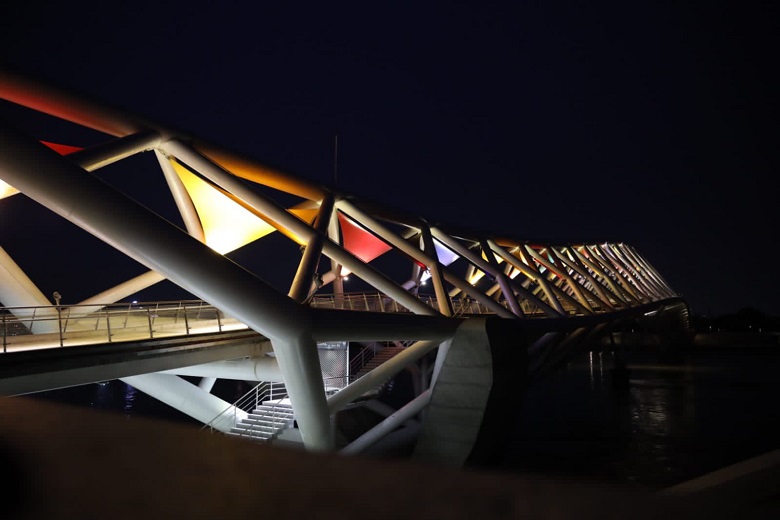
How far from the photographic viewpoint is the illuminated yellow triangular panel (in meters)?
15.1

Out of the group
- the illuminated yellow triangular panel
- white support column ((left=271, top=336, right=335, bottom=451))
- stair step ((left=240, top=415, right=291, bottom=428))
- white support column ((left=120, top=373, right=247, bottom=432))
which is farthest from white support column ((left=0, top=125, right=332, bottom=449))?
white support column ((left=120, top=373, right=247, bottom=432))

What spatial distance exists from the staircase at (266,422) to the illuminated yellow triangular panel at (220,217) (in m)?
4.79

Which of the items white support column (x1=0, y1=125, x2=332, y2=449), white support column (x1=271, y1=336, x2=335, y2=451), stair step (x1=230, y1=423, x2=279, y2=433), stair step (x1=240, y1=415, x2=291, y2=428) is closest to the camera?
white support column (x1=0, y1=125, x2=332, y2=449)

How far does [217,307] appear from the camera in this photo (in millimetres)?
8797

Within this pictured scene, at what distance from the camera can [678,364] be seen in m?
68.7

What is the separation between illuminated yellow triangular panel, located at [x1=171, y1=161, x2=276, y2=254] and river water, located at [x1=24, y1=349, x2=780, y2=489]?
600 centimetres

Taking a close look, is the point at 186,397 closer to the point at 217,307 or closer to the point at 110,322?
the point at 110,322

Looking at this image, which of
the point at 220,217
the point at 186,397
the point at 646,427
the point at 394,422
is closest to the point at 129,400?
the point at 186,397

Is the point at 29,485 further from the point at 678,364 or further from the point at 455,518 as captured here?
the point at 678,364

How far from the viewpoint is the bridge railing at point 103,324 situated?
436 inches

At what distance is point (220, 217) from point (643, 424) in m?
22.9

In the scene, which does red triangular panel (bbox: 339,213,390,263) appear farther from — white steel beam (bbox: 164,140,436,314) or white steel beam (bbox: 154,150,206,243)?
white steel beam (bbox: 164,140,436,314)

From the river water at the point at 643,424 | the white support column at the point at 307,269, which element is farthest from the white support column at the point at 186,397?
the white support column at the point at 307,269

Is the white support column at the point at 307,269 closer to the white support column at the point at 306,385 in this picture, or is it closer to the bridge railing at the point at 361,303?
the white support column at the point at 306,385
